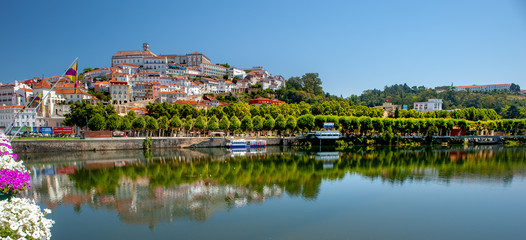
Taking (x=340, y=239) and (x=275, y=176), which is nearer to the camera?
(x=340, y=239)

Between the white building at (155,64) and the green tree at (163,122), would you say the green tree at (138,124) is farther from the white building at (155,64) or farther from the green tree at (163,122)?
the white building at (155,64)

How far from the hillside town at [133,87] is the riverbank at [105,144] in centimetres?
713

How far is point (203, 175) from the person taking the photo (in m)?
25.3

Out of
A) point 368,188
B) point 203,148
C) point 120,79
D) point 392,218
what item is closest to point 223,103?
point 120,79

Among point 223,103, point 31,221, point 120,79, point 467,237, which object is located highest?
point 120,79

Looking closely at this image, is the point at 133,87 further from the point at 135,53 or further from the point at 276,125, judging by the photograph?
the point at 276,125

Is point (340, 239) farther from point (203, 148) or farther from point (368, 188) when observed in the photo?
point (203, 148)

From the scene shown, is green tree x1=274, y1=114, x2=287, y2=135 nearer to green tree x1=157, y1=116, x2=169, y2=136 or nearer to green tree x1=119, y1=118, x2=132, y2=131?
green tree x1=157, y1=116, x2=169, y2=136

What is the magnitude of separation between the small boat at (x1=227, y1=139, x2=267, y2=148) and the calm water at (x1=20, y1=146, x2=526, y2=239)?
444 inches

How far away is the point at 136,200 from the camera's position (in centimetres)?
1828

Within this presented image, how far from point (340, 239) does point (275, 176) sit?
1249cm

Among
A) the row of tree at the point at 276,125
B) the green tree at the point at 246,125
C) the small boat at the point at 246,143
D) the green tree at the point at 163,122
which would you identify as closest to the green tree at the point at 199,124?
the row of tree at the point at 276,125

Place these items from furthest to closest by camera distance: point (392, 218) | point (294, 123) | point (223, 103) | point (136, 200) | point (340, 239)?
point (223, 103)
point (294, 123)
point (136, 200)
point (392, 218)
point (340, 239)

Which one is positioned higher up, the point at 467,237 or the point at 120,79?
the point at 120,79
